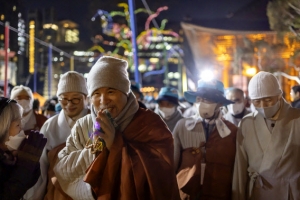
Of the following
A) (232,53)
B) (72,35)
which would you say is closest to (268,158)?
(232,53)

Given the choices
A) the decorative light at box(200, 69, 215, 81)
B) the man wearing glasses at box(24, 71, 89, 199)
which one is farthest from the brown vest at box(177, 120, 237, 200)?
the man wearing glasses at box(24, 71, 89, 199)

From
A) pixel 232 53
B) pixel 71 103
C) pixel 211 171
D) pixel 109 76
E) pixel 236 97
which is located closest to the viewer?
pixel 109 76

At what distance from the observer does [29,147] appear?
2.47 metres

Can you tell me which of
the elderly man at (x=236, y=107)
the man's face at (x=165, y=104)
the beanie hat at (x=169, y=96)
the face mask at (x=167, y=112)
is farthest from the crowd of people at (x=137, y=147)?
the elderly man at (x=236, y=107)

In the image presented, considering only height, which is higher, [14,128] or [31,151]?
[14,128]

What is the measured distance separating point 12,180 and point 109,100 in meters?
0.81

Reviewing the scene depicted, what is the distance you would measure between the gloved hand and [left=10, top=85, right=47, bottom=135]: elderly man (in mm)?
2109

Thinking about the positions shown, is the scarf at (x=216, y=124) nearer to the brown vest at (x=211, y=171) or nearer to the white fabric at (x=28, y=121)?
the brown vest at (x=211, y=171)

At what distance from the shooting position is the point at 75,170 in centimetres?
244

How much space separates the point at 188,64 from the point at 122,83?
21.8 m

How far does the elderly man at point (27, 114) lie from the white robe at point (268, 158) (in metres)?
2.60

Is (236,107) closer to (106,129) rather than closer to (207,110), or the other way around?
(207,110)

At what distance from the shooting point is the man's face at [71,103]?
355cm

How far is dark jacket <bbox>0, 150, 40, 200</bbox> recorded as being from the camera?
2.33 metres
